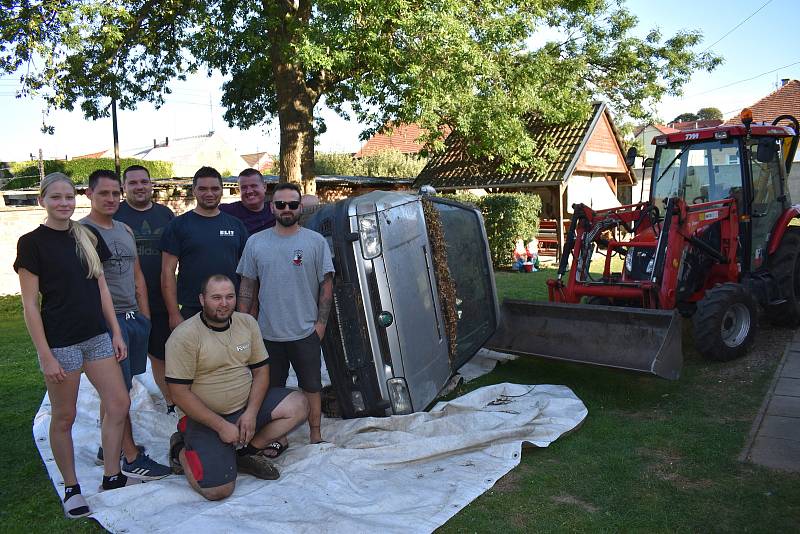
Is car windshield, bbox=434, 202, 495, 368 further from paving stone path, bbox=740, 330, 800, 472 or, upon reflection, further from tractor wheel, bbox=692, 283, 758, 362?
paving stone path, bbox=740, 330, 800, 472

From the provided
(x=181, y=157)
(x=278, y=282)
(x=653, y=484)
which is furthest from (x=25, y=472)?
(x=181, y=157)

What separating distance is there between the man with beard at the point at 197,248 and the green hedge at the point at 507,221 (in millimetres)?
11395

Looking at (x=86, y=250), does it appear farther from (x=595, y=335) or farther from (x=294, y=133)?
(x=294, y=133)

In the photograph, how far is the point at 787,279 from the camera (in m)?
7.57

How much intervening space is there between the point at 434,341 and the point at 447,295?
40cm

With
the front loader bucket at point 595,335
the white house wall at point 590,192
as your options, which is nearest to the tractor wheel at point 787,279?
the front loader bucket at point 595,335

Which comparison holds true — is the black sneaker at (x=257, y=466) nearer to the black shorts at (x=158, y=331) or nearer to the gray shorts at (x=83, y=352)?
the gray shorts at (x=83, y=352)

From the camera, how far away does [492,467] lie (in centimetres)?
432

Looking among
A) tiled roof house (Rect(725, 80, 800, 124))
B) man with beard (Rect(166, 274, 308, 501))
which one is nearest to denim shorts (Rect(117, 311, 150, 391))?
man with beard (Rect(166, 274, 308, 501))

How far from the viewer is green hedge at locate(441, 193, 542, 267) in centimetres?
1582

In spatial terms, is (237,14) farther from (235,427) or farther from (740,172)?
(235,427)

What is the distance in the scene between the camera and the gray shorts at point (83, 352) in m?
3.70

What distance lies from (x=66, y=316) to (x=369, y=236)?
2.00 m

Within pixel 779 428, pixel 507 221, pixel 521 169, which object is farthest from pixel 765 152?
pixel 521 169
